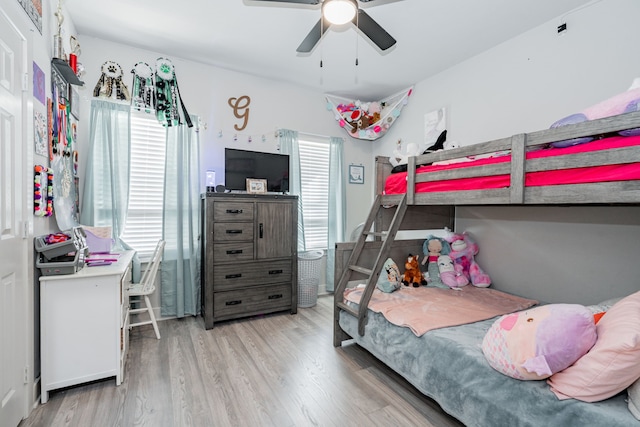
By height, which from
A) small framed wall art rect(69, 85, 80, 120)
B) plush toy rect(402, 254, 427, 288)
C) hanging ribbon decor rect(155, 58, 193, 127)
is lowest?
plush toy rect(402, 254, 427, 288)

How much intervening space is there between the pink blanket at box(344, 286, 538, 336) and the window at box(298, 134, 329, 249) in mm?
1518

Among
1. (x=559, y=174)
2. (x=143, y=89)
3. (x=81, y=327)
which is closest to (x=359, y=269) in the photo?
(x=559, y=174)

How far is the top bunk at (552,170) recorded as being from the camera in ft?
4.03

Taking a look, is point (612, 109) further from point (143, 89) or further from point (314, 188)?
point (143, 89)

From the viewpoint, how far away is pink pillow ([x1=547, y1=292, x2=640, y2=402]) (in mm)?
1068

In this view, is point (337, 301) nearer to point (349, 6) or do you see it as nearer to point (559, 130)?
point (559, 130)

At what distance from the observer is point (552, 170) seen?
1.46 m

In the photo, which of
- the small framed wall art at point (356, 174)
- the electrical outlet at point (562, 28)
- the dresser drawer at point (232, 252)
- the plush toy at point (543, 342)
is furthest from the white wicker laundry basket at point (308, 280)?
the electrical outlet at point (562, 28)

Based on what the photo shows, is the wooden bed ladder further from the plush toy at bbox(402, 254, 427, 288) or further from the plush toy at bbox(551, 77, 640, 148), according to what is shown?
the plush toy at bbox(551, 77, 640, 148)

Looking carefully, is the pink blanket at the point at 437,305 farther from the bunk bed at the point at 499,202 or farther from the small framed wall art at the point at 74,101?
the small framed wall art at the point at 74,101

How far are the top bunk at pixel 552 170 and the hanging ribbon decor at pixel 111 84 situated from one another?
2.81 m

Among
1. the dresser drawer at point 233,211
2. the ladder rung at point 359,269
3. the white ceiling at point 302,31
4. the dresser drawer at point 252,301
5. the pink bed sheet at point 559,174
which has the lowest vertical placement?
the dresser drawer at point 252,301

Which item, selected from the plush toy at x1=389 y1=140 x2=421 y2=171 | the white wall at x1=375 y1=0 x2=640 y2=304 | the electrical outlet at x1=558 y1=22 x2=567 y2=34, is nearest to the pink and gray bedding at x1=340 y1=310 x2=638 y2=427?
the white wall at x1=375 y1=0 x2=640 y2=304

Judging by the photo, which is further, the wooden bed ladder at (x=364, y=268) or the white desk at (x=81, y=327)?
the wooden bed ladder at (x=364, y=268)
